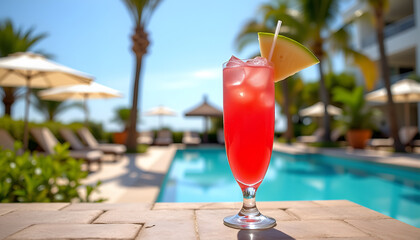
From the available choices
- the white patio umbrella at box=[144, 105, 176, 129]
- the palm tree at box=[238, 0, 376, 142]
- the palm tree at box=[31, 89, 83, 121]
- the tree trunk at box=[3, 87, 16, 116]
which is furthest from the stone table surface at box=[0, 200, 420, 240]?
the palm tree at box=[31, 89, 83, 121]

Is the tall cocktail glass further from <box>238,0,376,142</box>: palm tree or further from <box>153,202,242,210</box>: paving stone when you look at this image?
<box>238,0,376,142</box>: palm tree

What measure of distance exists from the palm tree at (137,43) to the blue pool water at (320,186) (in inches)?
119

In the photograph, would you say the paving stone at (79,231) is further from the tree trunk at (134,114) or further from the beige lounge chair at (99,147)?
the tree trunk at (134,114)

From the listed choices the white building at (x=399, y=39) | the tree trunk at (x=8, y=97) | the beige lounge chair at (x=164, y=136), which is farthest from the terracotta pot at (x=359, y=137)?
the tree trunk at (x=8, y=97)

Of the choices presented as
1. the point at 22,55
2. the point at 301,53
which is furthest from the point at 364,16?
the point at 301,53

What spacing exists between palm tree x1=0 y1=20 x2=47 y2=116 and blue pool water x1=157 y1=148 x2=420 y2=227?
1413cm

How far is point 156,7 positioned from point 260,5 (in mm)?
8699

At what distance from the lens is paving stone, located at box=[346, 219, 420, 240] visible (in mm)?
1285

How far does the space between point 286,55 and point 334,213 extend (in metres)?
0.85

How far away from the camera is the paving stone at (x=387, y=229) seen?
1.29 meters

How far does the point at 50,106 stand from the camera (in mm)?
22875

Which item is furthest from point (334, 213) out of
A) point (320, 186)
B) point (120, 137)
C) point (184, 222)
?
point (120, 137)

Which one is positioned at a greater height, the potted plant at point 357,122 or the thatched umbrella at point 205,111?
the thatched umbrella at point 205,111

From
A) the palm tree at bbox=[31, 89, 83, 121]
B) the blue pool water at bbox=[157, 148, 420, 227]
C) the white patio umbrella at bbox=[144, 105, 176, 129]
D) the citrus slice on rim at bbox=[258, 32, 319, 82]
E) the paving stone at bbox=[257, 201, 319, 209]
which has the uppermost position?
the palm tree at bbox=[31, 89, 83, 121]
